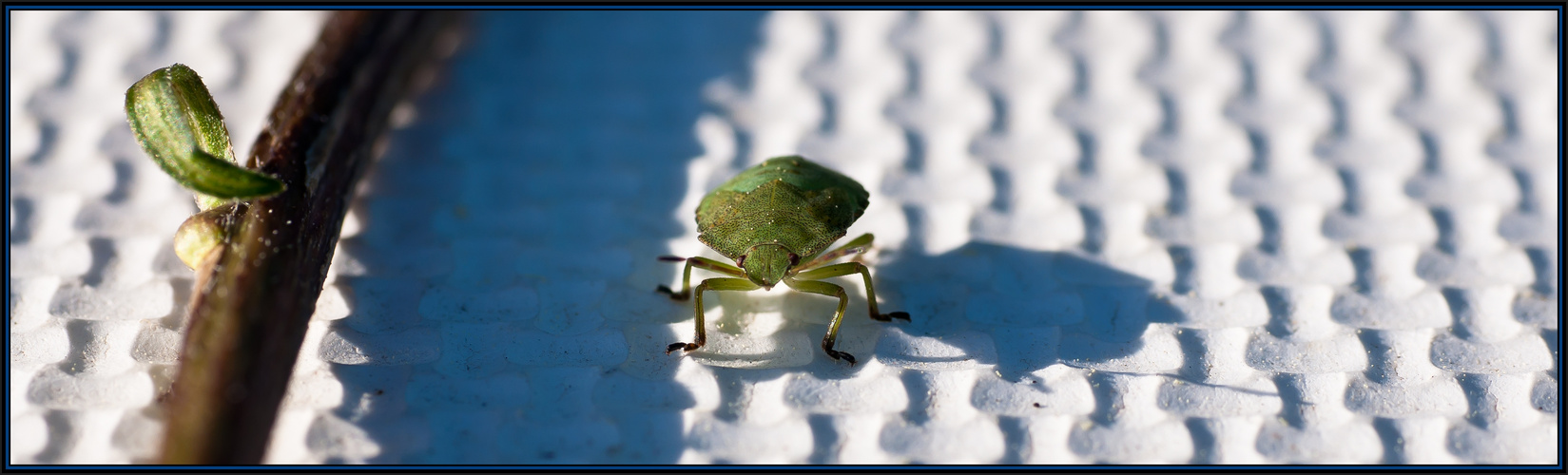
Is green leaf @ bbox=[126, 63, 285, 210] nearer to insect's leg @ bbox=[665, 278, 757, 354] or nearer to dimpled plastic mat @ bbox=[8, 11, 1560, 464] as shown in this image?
dimpled plastic mat @ bbox=[8, 11, 1560, 464]

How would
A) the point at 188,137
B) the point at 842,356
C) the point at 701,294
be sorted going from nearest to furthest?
1. the point at 188,137
2. the point at 842,356
3. the point at 701,294

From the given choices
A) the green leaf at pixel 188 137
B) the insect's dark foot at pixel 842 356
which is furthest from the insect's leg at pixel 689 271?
the green leaf at pixel 188 137

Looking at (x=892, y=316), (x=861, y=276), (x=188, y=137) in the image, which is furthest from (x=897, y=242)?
(x=188, y=137)

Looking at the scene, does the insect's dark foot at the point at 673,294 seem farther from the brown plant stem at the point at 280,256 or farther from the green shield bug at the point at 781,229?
the brown plant stem at the point at 280,256

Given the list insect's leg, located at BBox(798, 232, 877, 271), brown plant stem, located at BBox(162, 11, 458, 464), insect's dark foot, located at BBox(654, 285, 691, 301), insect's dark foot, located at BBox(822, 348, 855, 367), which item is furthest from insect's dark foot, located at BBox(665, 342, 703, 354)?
brown plant stem, located at BBox(162, 11, 458, 464)

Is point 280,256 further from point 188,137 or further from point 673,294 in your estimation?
point 673,294

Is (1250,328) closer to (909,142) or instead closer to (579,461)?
(909,142)

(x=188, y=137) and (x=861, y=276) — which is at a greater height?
(x=188, y=137)
